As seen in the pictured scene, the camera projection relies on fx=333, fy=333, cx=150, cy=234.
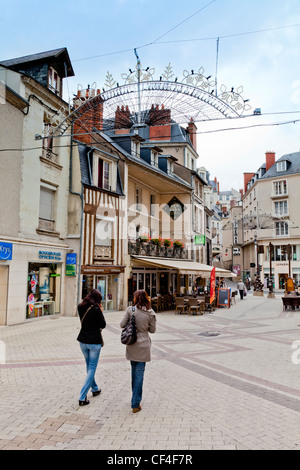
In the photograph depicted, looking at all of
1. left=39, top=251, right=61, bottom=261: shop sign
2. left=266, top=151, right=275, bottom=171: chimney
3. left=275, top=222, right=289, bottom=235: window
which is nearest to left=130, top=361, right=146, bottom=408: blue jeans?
left=39, top=251, right=61, bottom=261: shop sign

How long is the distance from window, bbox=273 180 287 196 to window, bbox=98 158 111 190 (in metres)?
31.6

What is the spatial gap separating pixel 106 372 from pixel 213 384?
200cm

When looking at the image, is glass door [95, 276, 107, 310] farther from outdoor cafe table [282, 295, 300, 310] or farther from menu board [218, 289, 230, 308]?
outdoor cafe table [282, 295, 300, 310]

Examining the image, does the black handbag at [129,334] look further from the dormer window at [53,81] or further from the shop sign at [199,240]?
the shop sign at [199,240]

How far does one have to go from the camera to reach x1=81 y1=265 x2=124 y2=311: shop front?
1504cm

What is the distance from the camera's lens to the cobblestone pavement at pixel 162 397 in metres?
3.61

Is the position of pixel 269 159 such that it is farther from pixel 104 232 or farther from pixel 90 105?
pixel 90 105

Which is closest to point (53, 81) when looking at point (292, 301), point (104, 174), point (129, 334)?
point (104, 174)

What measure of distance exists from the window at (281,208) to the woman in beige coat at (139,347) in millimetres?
41218

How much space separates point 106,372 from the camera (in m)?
6.24

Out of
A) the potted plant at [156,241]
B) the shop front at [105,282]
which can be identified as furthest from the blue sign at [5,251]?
the potted plant at [156,241]

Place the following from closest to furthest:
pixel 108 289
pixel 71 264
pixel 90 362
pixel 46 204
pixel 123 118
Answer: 1. pixel 90 362
2. pixel 123 118
3. pixel 46 204
4. pixel 71 264
5. pixel 108 289

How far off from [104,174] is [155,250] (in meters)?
5.57

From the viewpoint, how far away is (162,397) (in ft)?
16.2
